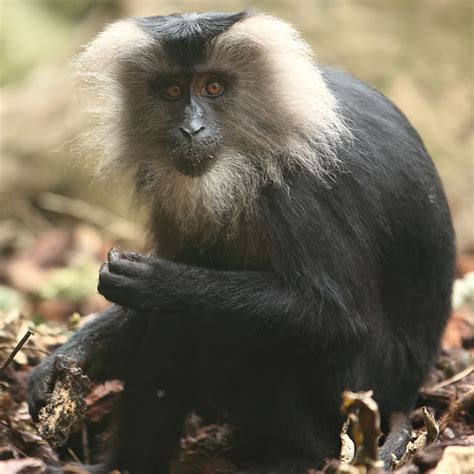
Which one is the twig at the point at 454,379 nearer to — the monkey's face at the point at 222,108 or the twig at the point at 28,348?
the monkey's face at the point at 222,108

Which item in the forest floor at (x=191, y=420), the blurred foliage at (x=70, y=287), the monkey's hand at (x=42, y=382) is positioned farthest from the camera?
the blurred foliage at (x=70, y=287)

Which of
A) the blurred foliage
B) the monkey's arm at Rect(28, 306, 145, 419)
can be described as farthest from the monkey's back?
the blurred foliage

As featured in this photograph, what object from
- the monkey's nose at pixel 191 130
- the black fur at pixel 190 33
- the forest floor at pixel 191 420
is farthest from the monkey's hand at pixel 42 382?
the black fur at pixel 190 33

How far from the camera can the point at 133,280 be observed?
5.03 m

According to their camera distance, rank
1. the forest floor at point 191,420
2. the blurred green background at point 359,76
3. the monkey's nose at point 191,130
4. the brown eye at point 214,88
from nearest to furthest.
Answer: the forest floor at point 191,420, the monkey's nose at point 191,130, the brown eye at point 214,88, the blurred green background at point 359,76

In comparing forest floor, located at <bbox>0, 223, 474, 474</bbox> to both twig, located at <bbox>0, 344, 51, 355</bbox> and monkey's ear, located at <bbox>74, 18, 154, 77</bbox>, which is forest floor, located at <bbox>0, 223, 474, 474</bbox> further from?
monkey's ear, located at <bbox>74, 18, 154, 77</bbox>

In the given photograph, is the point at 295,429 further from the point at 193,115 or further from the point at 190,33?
the point at 190,33

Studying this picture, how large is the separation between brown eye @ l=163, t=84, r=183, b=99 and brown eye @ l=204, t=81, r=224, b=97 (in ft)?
0.46

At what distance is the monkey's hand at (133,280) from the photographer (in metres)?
5.02

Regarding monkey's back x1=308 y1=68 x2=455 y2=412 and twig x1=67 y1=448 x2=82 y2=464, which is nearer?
monkey's back x1=308 y1=68 x2=455 y2=412

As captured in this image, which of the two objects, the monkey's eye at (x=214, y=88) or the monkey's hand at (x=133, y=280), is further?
the monkey's eye at (x=214, y=88)

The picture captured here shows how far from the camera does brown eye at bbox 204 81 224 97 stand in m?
5.41

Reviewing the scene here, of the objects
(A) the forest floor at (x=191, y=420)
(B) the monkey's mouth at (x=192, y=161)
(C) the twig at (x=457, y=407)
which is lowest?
(A) the forest floor at (x=191, y=420)

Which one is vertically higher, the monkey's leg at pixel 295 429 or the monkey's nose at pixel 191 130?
the monkey's nose at pixel 191 130
